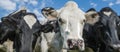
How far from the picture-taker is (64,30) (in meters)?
8.78

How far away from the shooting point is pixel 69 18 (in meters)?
8.90

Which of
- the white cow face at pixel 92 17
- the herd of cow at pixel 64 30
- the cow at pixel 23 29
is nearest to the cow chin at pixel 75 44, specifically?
the herd of cow at pixel 64 30

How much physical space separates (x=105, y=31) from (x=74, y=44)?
1.50 metres

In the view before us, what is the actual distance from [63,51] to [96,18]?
5.49 feet

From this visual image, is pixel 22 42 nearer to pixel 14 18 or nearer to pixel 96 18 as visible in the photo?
pixel 14 18

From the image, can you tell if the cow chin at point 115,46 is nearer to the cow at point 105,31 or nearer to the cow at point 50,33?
the cow at point 105,31

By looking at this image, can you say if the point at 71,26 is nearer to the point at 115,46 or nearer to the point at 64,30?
the point at 64,30

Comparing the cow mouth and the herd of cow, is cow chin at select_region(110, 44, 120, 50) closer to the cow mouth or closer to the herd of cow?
the herd of cow

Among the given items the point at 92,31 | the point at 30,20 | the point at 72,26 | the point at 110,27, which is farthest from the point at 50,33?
the point at 110,27

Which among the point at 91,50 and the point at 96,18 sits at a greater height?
the point at 96,18

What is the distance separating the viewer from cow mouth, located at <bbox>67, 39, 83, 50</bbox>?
827 cm

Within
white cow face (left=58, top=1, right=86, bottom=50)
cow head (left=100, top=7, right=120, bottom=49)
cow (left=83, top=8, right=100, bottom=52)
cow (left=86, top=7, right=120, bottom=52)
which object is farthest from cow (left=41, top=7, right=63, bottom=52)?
cow head (left=100, top=7, right=120, bottom=49)

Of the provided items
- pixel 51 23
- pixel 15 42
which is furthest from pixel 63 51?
pixel 15 42

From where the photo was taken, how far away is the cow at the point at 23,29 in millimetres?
9516
